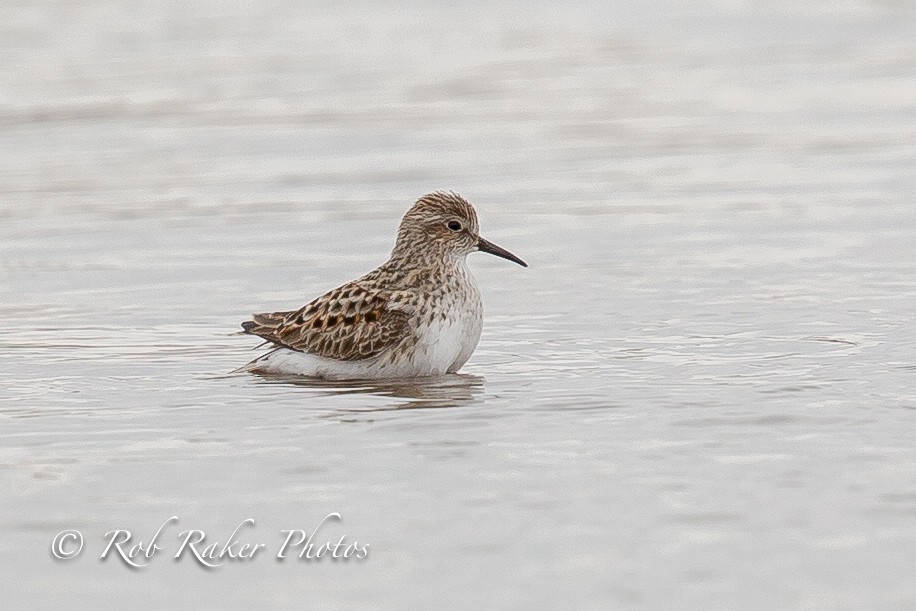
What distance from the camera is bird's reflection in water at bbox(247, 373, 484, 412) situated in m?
9.73

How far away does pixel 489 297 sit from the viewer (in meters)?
13.1

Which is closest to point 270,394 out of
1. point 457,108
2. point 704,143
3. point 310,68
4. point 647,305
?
point 647,305

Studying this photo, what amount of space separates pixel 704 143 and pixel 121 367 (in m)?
8.99

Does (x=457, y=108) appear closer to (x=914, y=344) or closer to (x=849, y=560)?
(x=914, y=344)

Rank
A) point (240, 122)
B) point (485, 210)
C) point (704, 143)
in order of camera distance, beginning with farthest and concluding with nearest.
A: 1. point (240, 122)
2. point (704, 143)
3. point (485, 210)

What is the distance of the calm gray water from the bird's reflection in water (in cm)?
6

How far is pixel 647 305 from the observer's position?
1230 cm

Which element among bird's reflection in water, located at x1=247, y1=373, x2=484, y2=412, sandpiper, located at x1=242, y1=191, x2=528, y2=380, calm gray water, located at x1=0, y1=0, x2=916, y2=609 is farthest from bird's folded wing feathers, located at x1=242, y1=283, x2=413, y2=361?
Answer: calm gray water, located at x1=0, y1=0, x2=916, y2=609

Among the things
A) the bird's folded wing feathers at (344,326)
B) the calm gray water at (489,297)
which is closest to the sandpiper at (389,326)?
the bird's folded wing feathers at (344,326)

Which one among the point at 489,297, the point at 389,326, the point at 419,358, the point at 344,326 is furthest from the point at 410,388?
the point at 489,297

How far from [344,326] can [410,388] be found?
62 centimetres

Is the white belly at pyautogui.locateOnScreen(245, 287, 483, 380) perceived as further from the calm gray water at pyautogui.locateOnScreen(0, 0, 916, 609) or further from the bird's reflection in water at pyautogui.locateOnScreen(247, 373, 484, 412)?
→ the calm gray water at pyautogui.locateOnScreen(0, 0, 916, 609)

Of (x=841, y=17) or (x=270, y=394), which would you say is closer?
(x=270, y=394)

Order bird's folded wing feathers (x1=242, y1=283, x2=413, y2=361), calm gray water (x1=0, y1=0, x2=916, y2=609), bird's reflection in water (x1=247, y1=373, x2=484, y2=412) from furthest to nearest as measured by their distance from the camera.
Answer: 1. bird's folded wing feathers (x1=242, y1=283, x2=413, y2=361)
2. bird's reflection in water (x1=247, y1=373, x2=484, y2=412)
3. calm gray water (x1=0, y1=0, x2=916, y2=609)
